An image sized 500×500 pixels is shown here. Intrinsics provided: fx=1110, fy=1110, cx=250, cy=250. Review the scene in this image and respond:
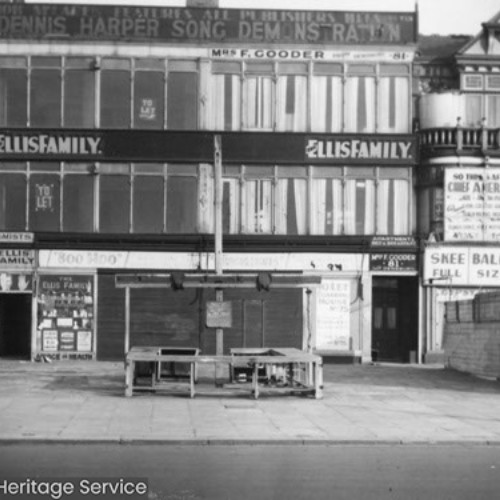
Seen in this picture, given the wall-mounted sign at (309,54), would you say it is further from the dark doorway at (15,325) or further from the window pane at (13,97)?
the dark doorway at (15,325)

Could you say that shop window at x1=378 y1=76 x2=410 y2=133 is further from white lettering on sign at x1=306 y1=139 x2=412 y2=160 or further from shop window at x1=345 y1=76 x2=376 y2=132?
white lettering on sign at x1=306 y1=139 x2=412 y2=160

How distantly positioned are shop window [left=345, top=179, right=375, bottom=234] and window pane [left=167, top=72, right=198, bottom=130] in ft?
17.1

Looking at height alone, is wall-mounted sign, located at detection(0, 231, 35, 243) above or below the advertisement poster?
above

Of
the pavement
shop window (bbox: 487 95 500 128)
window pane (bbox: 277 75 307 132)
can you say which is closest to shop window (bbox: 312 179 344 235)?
window pane (bbox: 277 75 307 132)

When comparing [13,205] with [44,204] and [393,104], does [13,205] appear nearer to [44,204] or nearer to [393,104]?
[44,204]

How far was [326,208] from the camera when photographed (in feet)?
113

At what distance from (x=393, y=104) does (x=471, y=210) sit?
4.10m

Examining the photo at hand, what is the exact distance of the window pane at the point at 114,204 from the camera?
1335 inches

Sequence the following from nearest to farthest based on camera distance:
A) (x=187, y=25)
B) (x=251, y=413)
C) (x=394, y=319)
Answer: (x=251, y=413)
(x=187, y=25)
(x=394, y=319)

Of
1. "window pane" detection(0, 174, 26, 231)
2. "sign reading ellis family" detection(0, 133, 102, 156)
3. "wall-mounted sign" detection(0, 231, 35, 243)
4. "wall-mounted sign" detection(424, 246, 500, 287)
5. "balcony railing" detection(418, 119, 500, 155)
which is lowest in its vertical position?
"wall-mounted sign" detection(424, 246, 500, 287)

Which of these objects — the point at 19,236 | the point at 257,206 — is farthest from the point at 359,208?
the point at 19,236

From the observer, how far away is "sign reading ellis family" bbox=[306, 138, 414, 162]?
34281 millimetres

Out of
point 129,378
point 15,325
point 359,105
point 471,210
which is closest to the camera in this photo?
point 129,378

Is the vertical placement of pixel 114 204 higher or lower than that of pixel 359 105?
lower
